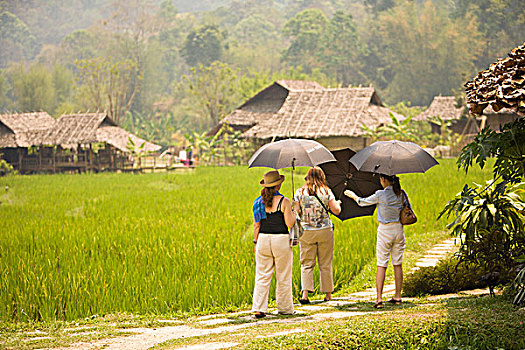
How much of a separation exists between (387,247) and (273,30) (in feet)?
276

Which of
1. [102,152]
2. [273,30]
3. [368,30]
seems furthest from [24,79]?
[273,30]

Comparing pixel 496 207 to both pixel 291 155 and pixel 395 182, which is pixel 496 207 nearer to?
pixel 395 182

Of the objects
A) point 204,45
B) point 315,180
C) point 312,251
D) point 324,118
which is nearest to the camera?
point 315,180

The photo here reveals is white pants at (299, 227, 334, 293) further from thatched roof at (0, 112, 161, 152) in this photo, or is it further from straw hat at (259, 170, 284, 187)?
thatched roof at (0, 112, 161, 152)

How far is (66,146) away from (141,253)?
81.3ft

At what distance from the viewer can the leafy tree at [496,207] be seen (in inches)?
164

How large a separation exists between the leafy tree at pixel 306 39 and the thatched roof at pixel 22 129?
32.8m

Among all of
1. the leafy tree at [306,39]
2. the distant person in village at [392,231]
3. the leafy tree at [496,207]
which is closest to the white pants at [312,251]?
the distant person in village at [392,231]

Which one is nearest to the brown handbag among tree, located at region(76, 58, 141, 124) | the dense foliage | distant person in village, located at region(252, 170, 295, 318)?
distant person in village, located at region(252, 170, 295, 318)

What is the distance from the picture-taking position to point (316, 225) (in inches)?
204

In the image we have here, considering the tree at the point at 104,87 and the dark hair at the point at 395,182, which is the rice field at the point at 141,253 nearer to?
the dark hair at the point at 395,182

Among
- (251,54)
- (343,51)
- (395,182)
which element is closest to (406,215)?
(395,182)

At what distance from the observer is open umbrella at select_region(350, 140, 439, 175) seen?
4.84 m

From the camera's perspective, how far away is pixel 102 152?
1206 inches
